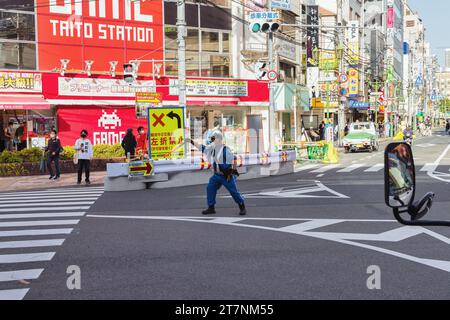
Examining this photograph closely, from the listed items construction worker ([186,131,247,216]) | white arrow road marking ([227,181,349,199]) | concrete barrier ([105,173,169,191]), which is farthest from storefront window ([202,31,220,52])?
construction worker ([186,131,247,216])

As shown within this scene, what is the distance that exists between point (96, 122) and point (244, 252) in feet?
72.9

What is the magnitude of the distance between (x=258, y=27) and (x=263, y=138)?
42.5 feet

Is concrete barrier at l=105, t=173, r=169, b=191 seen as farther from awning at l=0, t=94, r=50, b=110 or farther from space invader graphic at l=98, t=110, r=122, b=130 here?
space invader graphic at l=98, t=110, r=122, b=130

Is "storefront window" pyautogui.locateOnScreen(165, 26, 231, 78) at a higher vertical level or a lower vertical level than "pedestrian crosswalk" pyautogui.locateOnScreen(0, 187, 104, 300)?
higher

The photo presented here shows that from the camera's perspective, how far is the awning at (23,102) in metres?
24.9

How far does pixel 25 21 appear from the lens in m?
27.4

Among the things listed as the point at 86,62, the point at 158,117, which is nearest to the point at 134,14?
the point at 86,62

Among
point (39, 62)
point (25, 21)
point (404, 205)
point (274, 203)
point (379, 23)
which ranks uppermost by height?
point (379, 23)

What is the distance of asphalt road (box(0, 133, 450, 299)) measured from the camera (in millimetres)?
5793

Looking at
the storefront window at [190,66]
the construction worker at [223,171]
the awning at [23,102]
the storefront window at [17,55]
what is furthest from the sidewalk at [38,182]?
the storefront window at [190,66]

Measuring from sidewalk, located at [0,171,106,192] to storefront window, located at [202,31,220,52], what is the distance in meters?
13.7

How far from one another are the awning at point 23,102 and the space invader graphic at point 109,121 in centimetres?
310

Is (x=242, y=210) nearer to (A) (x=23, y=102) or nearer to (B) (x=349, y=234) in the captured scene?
(B) (x=349, y=234)
